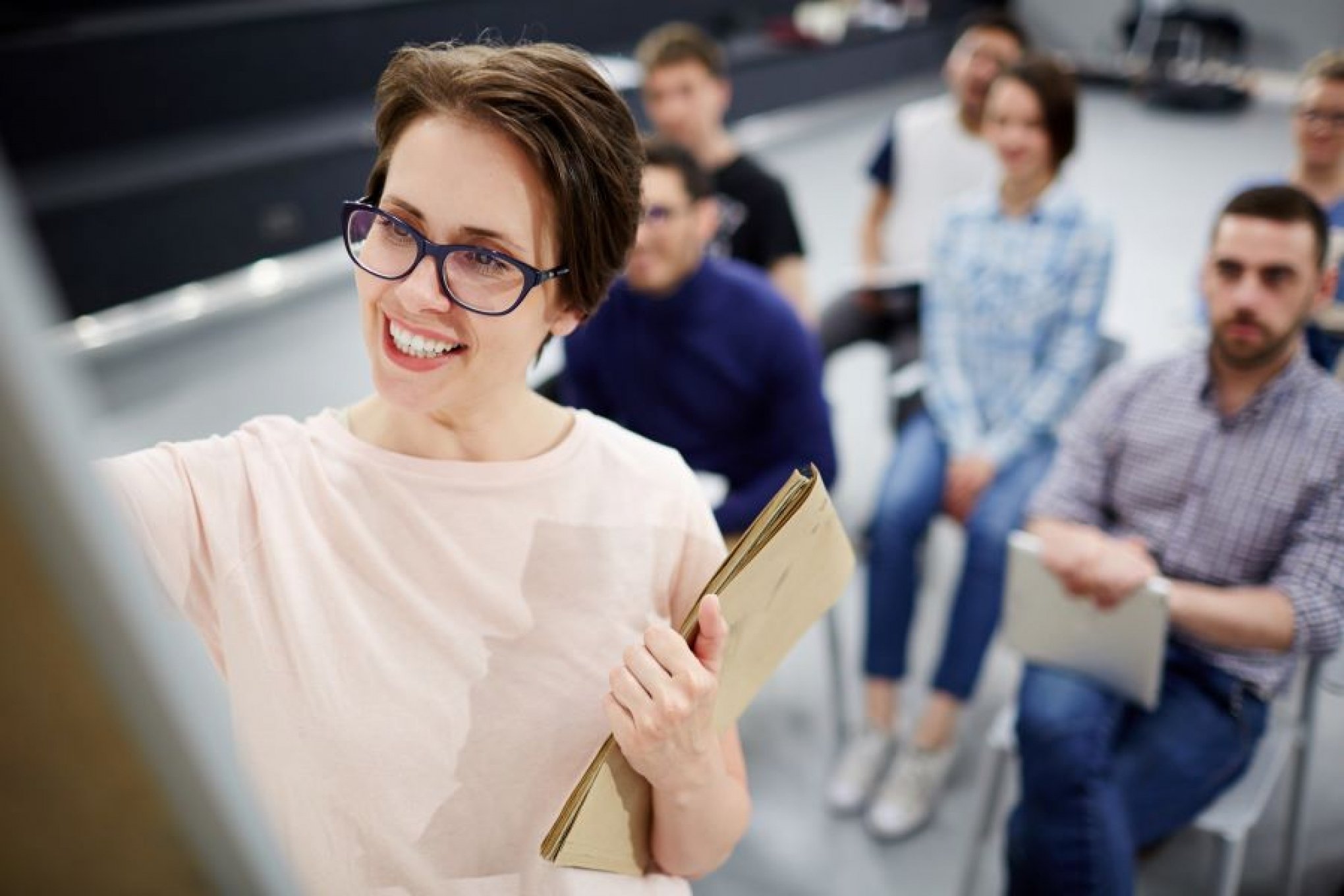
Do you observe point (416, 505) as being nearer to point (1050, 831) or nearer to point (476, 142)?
point (476, 142)

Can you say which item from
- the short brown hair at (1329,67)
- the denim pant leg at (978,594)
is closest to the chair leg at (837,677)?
the denim pant leg at (978,594)

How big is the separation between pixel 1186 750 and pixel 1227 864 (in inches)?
6.5

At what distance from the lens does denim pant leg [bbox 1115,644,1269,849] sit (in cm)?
158

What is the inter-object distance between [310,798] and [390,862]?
7 centimetres

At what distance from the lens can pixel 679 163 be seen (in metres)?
1.99

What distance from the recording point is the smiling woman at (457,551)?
699mm

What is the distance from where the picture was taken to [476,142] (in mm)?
688

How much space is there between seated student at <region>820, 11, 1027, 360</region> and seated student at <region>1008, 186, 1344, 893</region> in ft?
4.11

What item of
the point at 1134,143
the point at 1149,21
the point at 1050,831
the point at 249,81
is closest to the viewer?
the point at 1050,831

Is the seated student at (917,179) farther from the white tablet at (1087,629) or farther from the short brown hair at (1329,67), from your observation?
the white tablet at (1087,629)

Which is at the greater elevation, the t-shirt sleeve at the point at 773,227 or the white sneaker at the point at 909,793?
the t-shirt sleeve at the point at 773,227

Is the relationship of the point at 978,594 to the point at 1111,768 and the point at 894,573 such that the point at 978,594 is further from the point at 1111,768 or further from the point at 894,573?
the point at 1111,768

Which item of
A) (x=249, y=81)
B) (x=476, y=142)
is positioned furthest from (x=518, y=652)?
(x=249, y=81)

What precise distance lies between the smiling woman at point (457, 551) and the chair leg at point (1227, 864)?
106cm
